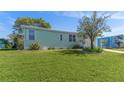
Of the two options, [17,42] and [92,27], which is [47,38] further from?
[92,27]

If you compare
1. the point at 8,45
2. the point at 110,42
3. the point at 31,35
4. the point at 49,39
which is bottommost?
the point at 8,45

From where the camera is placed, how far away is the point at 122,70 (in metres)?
8.59

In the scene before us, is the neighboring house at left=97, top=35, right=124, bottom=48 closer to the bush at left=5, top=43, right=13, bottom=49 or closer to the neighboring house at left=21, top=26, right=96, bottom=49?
the neighboring house at left=21, top=26, right=96, bottom=49

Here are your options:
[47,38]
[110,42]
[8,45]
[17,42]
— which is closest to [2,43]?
[8,45]

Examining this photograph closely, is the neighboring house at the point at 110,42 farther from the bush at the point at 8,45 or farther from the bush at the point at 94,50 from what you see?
the bush at the point at 8,45

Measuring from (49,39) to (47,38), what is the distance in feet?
0.63

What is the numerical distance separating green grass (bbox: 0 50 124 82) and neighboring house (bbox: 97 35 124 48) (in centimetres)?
72

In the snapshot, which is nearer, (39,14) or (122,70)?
(122,70)

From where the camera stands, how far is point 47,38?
1302 cm

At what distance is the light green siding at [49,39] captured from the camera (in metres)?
12.0

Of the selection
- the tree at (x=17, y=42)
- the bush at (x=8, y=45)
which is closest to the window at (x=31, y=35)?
the tree at (x=17, y=42)
